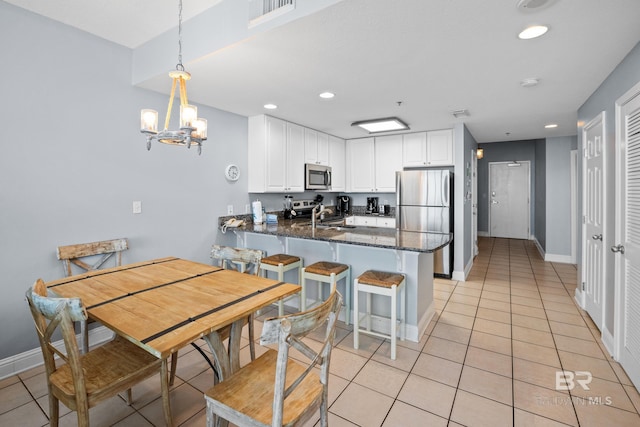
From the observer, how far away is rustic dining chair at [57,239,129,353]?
2479 millimetres

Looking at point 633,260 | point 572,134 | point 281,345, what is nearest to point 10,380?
point 281,345

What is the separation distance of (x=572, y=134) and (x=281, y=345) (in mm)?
6613

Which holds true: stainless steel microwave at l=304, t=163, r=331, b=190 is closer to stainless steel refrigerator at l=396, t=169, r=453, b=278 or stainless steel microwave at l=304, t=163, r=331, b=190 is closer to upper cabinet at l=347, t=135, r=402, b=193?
upper cabinet at l=347, t=135, r=402, b=193

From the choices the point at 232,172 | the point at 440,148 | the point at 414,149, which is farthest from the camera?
the point at 414,149

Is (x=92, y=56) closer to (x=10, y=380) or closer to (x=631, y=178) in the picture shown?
(x=10, y=380)

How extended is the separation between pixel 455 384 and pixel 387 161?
3.91 metres

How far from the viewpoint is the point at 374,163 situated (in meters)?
5.55

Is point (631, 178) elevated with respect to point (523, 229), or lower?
elevated

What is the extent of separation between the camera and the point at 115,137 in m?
2.78

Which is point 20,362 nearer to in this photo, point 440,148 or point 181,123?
point 181,123

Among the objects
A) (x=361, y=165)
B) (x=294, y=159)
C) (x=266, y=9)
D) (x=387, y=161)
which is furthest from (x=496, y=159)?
(x=266, y=9)

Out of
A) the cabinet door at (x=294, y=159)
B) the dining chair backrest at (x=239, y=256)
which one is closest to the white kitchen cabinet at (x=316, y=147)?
the cabinet door at (x=294, y=159)

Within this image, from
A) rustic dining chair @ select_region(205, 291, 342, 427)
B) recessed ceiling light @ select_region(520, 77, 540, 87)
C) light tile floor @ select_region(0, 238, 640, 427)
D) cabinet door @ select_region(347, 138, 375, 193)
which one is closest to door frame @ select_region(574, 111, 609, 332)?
light tile floor @ select_region(0, 238, 640, 427)

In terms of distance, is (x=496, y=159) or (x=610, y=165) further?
(x=496, y=159)
